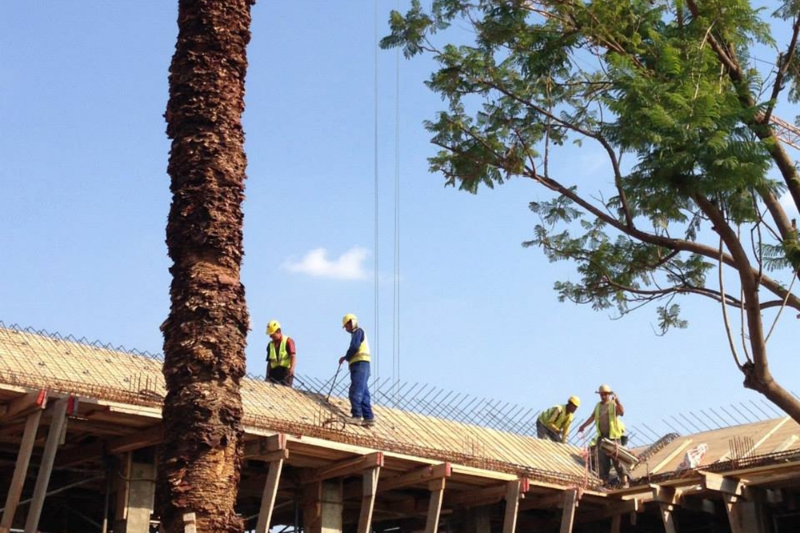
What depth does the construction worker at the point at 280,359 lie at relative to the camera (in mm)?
22297

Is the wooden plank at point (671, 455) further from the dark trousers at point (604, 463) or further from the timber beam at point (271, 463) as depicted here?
the timber beam at point (271, 463)

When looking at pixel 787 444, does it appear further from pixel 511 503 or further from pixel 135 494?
pixel 135 494

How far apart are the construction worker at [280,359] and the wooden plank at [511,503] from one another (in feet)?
14.4

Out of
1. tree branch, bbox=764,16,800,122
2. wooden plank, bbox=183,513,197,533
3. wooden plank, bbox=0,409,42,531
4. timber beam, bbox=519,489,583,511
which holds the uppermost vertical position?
tree branch, bbox=764,16,800,122

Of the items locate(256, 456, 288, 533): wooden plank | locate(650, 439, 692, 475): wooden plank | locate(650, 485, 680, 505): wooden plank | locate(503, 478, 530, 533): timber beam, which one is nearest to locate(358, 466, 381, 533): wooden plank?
locate(256, 456, 288, 533): wooden plank

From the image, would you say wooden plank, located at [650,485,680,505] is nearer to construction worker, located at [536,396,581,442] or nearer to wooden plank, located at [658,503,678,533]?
wooden plank, located at [658,503,678,533]

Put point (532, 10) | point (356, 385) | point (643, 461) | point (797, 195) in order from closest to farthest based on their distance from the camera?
point (797, 195)
point (532, 10)
point (356, 385)
point (643, 461)

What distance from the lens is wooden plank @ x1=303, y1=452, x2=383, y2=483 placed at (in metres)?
18.6

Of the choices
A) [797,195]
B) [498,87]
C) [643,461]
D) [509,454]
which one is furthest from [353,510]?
[797,195]

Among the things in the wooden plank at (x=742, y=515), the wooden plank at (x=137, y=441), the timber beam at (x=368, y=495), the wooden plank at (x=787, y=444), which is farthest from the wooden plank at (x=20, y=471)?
the wooden plank at (x=787, y=444)

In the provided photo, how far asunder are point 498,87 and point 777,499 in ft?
32.9

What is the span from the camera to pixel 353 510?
23.3m

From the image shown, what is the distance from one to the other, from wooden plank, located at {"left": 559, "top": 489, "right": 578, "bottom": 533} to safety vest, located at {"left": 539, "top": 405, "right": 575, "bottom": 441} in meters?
4.58

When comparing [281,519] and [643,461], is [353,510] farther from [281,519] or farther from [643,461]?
[643,461]
